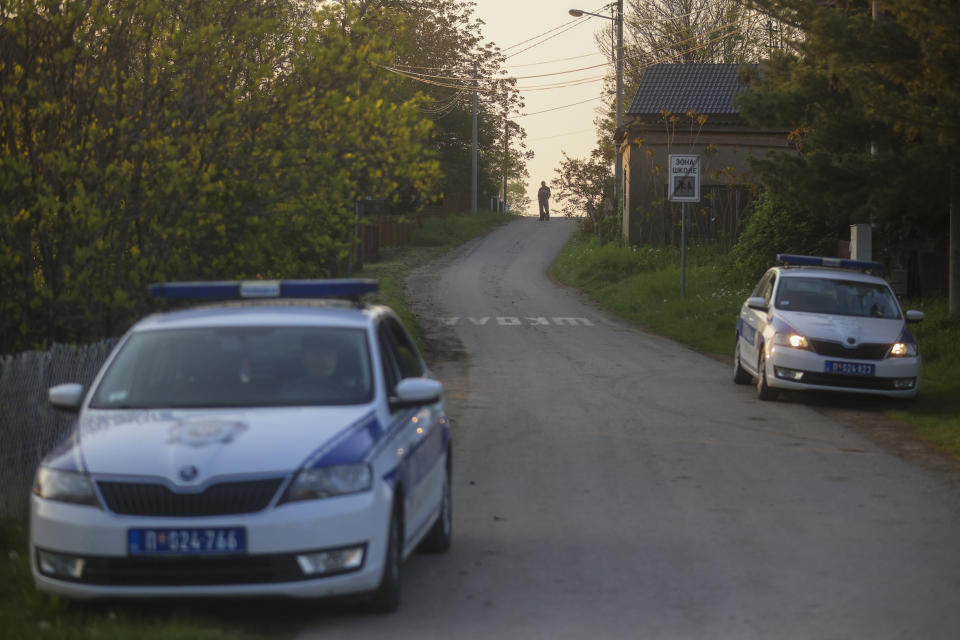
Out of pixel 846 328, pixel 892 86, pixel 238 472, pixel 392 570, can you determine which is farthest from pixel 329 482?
pixel 892 86

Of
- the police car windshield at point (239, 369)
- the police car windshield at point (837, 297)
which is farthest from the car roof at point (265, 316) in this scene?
the police car windshield at point (837, 297)

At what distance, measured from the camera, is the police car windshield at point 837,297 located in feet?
55.4

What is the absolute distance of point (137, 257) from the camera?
1149cm

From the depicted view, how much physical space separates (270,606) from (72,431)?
1.39m

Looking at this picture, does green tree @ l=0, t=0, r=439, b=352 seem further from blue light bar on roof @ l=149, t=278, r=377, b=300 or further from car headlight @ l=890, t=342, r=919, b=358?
car headlight @ l=890, t=342, r=919, b=358

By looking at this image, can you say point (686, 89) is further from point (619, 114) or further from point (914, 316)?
point (914, 316)

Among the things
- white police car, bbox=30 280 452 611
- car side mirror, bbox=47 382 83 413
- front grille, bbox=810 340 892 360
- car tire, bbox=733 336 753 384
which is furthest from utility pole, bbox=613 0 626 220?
car side mirror, bbox=47 382 83 413

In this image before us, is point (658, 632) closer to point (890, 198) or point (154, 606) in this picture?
point (154, 606)

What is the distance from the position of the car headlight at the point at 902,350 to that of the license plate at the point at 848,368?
37 cm

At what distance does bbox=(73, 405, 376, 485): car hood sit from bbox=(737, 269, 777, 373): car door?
428 inches

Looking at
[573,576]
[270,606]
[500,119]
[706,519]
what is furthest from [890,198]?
[500,119]

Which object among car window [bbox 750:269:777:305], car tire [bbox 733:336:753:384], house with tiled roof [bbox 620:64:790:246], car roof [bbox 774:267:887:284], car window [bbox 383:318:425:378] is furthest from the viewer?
house with tiled roof [bbox 620:64:790:246]

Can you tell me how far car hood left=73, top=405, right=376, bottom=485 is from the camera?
20.5 ft

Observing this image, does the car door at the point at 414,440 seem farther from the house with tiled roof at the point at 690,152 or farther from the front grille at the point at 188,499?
the house with tiled roof at the point at 690,152
